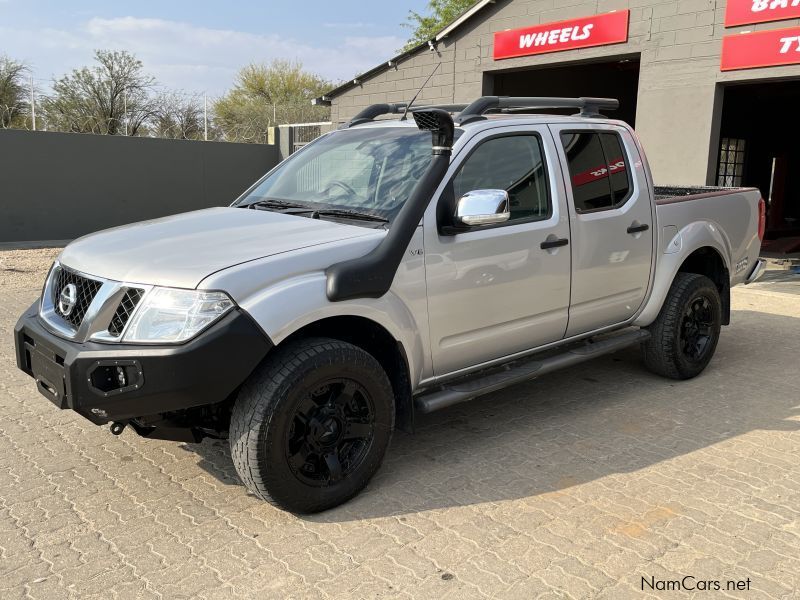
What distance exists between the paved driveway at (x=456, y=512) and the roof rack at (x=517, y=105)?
195 cm

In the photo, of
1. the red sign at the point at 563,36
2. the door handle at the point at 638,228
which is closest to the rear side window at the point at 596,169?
the door handle at the point at 638,228

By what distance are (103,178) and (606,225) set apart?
14311 millimetres

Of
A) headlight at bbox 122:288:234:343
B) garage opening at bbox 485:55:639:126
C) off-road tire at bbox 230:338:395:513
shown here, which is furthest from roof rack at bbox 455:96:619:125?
garage opening at bbox 485:55:639:126

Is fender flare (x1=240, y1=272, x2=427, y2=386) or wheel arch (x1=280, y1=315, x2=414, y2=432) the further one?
wheel arch (x1=280, y1=315, x2=414, y2=432)

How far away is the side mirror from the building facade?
725 cm

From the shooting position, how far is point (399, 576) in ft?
9.43

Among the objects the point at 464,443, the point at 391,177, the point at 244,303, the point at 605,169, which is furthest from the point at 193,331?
the point at 605,169

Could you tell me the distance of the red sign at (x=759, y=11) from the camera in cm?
857

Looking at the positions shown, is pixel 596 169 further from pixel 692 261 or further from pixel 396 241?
pixel 396 241

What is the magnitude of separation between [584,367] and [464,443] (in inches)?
81.5

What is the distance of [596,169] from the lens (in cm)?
462

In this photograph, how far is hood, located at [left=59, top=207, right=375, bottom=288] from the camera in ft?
10.1

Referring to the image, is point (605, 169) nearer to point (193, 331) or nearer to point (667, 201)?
point (667, 201)

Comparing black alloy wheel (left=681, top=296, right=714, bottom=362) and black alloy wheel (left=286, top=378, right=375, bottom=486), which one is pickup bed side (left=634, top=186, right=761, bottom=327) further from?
black alloy wheel (left=286, top=378, right=375, bottom=486)
